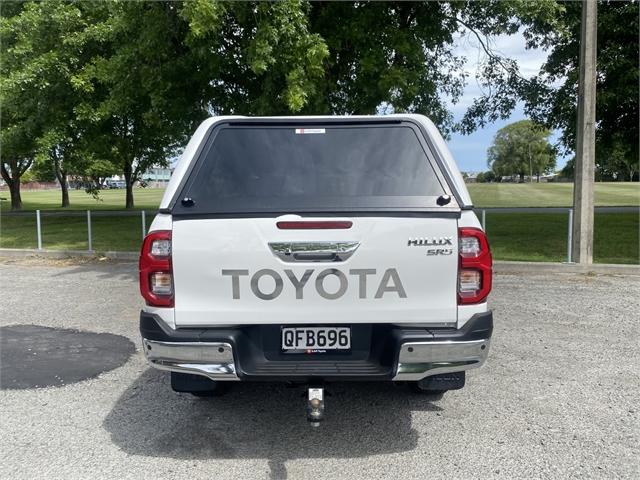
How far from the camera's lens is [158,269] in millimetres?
2926

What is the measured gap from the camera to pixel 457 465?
3039 mm

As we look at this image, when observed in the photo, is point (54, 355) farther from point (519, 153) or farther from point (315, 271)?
point (519, 153)

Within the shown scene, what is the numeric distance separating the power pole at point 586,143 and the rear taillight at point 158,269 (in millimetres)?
8488

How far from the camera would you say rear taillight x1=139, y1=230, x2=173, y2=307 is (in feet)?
9.56

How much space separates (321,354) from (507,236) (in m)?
12.1

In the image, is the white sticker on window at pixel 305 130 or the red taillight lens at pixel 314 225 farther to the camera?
the white sticker on window at pixel 305 130

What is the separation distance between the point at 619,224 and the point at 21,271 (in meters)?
16.4

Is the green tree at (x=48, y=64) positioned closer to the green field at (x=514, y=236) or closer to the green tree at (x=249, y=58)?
the green tree at (x=249, y=58)

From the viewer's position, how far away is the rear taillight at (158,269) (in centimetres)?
291

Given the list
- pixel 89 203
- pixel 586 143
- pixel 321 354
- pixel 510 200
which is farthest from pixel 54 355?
pixel 89 203

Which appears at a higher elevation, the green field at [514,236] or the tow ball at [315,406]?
the green field at [514,236]

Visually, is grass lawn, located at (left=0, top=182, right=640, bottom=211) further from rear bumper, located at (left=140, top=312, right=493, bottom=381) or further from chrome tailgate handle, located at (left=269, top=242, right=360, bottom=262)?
chrome tailgate handle, located at (left=269, top=242, right=360, bottom=262)

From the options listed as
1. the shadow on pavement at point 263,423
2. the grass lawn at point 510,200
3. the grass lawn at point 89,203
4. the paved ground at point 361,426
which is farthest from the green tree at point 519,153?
the shadow on pavement at point 263,423

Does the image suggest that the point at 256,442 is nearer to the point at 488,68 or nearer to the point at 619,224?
the point at 488,68
